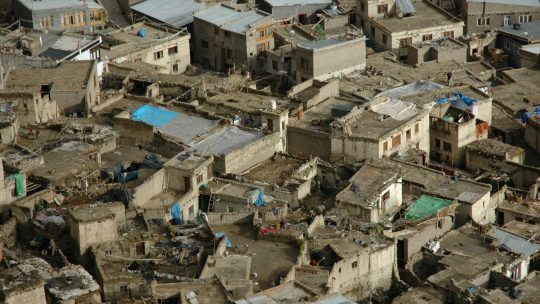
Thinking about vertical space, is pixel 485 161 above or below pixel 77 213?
below

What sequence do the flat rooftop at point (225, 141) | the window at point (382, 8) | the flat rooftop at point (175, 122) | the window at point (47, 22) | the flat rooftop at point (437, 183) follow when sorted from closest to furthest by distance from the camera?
the flat rooftop at point (437, 183), the flat rooftop at point (225, 141), the flat rooftop at point (175, 122), the window at point (47, 22), the window at point (382, 8)

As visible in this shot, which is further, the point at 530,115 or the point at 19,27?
the point at 19,27

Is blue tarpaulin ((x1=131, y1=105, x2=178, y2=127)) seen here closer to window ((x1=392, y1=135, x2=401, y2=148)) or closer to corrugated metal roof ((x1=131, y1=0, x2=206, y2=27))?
window ((x1=392, y1=135, x2=401, y2=148))

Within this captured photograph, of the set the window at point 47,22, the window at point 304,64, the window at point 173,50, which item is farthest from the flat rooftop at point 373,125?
the window at point 47,22

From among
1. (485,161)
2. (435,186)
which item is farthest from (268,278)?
(485,161)

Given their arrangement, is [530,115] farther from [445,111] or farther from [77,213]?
[77,213]

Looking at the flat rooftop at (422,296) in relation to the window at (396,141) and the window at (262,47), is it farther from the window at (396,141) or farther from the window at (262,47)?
the window at (262,47)
